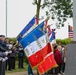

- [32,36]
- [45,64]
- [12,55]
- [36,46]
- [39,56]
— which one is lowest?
[45,64]

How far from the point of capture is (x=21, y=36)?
12930 millimetres

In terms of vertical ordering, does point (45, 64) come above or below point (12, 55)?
below

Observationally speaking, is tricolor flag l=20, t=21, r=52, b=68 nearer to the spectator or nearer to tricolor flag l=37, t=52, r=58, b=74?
tricolor flag l=37, t=52, r=58, b=74

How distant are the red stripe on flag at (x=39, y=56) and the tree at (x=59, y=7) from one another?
48.2ft

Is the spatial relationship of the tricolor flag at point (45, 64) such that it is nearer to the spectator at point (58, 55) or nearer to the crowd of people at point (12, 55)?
the crowd of people at point (12, 55)

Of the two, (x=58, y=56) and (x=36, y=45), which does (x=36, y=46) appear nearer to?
(x=36, y=45)

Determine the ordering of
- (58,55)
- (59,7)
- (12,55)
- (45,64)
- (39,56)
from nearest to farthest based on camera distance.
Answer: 1. (39,56)
2. (45,64)
3. (58,55)
4. (12,55)
5. (59,7)

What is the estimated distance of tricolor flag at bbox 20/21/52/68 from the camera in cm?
1198

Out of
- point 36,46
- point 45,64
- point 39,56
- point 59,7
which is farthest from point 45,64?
point 59,7

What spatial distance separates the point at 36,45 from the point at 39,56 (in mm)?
365

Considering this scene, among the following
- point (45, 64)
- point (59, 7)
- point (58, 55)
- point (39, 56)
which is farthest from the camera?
point (59, 7)

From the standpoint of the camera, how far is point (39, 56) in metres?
12.1

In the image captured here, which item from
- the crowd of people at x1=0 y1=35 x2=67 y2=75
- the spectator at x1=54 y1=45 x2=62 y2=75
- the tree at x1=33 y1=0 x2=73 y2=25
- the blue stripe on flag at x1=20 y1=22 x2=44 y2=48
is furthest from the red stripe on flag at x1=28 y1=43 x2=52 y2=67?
the tree at x1=33 y1=0 x2=73 y2=25

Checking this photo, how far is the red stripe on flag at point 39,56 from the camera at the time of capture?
12.0 metres
